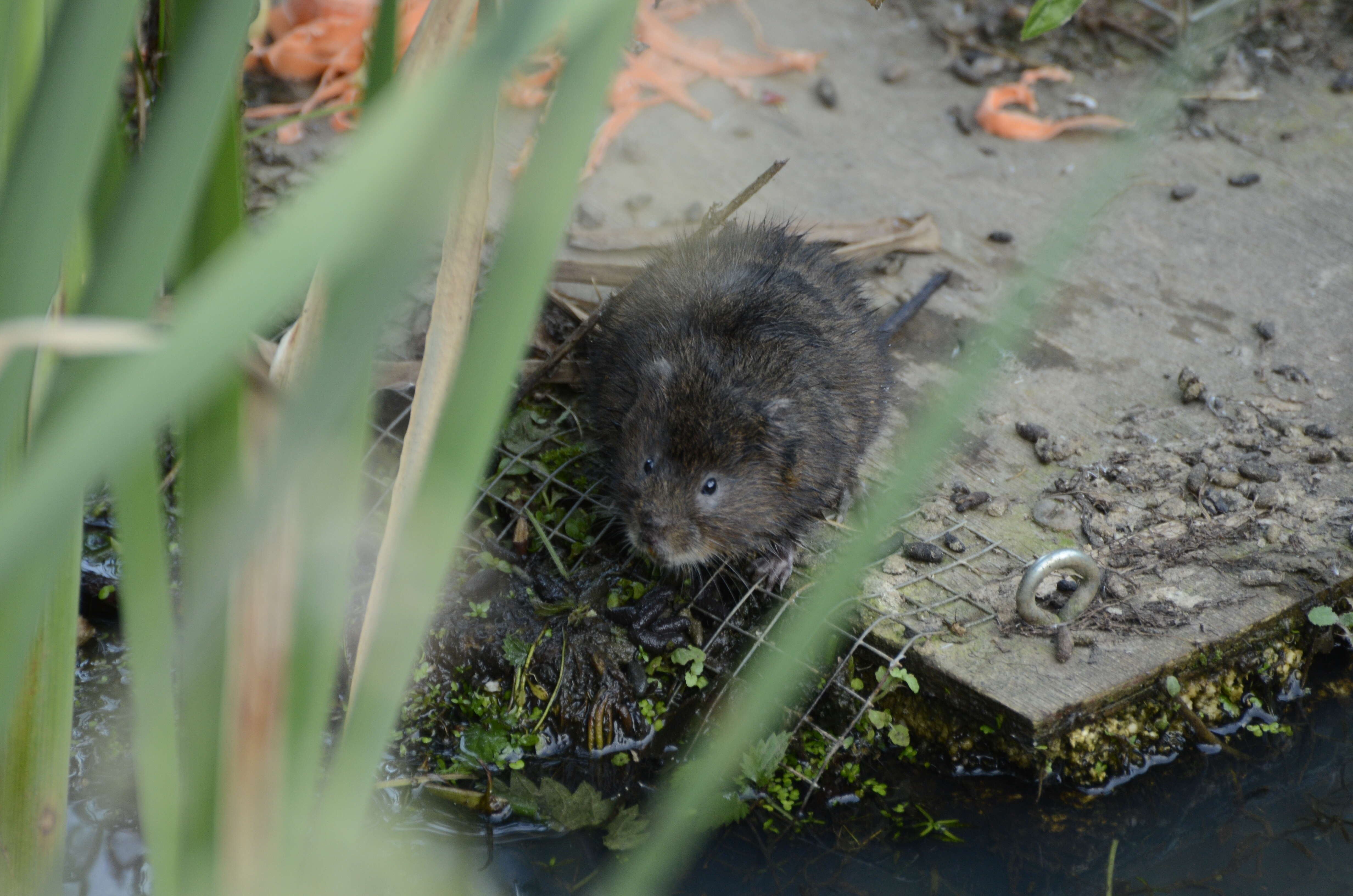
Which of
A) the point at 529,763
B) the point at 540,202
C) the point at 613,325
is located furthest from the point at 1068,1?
the point at 529,763

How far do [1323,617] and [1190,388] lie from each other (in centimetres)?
108

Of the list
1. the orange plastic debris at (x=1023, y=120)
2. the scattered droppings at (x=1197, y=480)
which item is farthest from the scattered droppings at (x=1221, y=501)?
the orange plastic debris at (x=1023, y=120)

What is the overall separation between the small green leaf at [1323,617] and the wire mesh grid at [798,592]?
84 cm

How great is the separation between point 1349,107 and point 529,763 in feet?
18.8

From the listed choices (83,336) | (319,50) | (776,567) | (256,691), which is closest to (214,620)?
(256,691)

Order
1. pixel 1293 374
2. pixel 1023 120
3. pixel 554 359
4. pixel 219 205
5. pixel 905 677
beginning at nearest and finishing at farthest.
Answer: pixel 219 205, pixel 905 677, pixel 554 359, pixel 1293 374, pixel 1023 120

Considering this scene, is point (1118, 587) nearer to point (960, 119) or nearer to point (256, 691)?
point (256, 691)

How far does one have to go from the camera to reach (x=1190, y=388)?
13.6ft

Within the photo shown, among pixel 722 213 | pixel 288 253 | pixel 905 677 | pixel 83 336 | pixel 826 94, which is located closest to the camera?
pixel 288 253

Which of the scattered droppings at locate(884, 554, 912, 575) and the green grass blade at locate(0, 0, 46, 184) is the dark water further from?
the green grass blade at locate(0, 0, 46, 184)

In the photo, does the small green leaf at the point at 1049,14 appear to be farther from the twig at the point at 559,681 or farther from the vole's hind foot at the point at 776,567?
the twig at the point at 559,681

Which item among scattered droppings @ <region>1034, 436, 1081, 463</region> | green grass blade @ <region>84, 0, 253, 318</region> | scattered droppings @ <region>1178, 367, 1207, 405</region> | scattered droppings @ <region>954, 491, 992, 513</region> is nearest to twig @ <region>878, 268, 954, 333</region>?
scattered droppings @ <region>1034, 436, 1081, 463</region>

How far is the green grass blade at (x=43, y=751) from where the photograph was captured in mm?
1362

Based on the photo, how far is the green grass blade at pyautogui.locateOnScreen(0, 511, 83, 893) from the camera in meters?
1.36
